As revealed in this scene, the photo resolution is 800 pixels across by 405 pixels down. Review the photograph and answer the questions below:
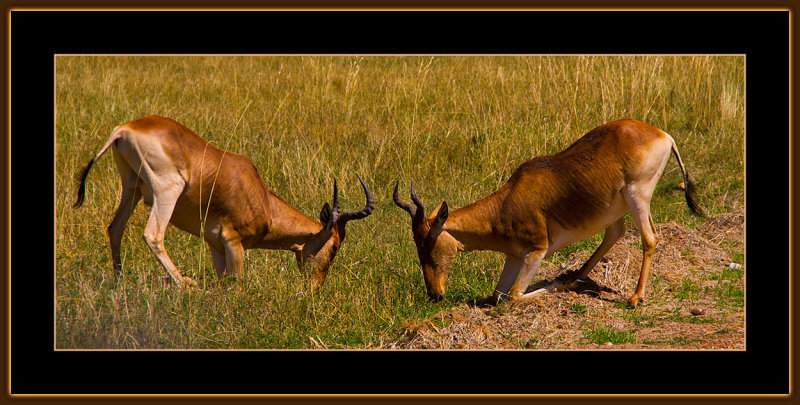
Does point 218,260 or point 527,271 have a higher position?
point 218,260

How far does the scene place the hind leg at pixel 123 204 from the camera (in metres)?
8.01

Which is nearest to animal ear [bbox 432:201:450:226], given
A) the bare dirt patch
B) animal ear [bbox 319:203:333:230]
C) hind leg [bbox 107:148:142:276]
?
the bare dirt patch

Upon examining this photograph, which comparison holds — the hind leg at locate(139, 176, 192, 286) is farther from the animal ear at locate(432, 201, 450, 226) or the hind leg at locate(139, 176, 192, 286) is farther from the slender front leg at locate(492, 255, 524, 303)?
the slender front leg at locate(492, 255, 524, 303)

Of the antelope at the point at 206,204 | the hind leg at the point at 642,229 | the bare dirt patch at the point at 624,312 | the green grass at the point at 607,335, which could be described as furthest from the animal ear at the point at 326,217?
the hind leg at the point at 642,229

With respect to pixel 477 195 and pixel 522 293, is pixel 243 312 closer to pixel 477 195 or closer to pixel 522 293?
pixel 522 293

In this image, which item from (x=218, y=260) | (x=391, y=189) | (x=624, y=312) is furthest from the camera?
(x=391, y=189)

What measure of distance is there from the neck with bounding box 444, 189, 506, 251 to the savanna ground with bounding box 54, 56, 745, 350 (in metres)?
0.53

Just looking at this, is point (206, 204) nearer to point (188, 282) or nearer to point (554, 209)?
point (188, 282)

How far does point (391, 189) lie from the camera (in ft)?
36.9

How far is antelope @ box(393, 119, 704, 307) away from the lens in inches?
305

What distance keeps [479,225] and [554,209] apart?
0.72m

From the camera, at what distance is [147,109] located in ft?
45.9

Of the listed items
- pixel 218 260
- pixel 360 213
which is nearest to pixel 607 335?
pixel 360 213

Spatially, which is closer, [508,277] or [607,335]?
[607,335]
